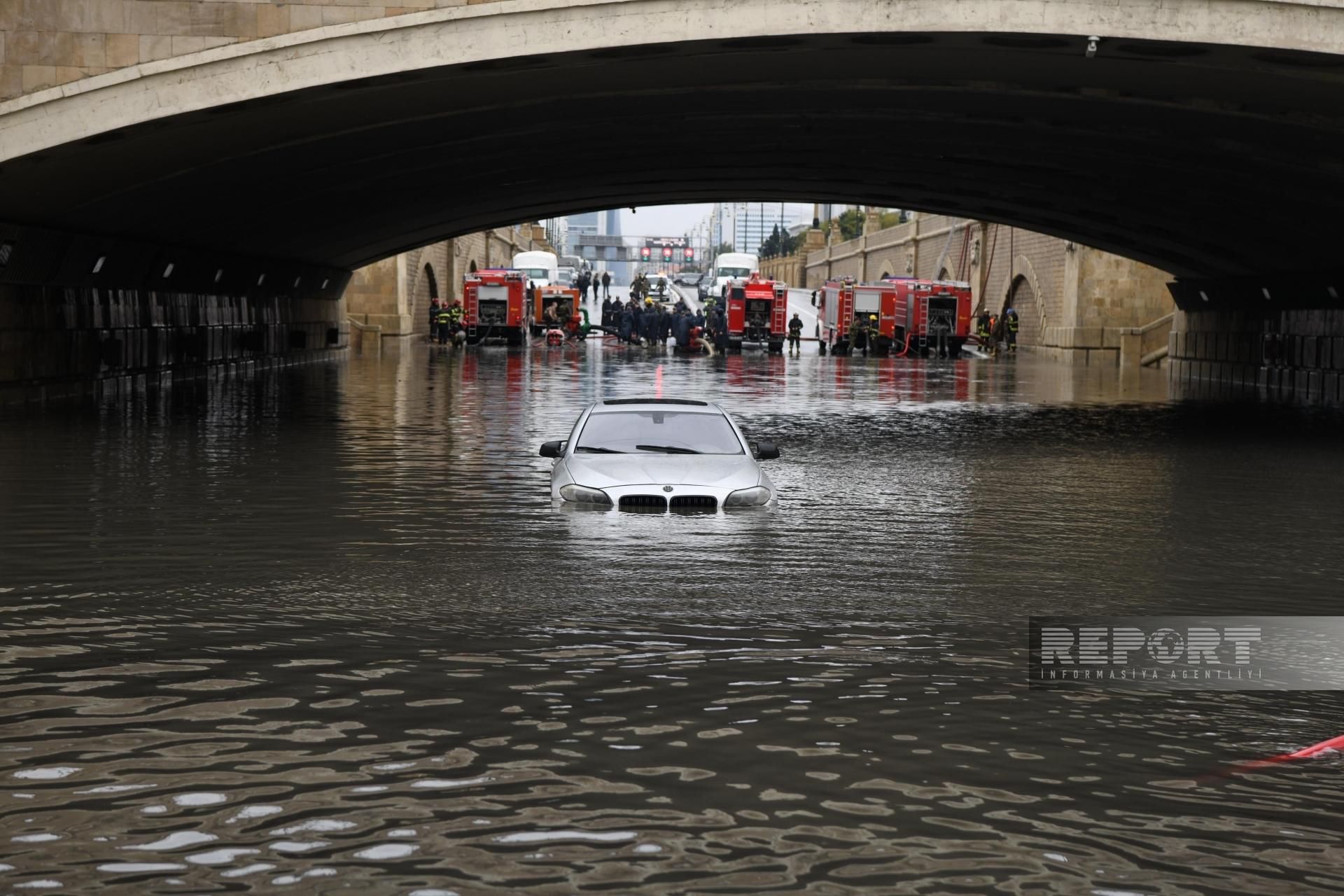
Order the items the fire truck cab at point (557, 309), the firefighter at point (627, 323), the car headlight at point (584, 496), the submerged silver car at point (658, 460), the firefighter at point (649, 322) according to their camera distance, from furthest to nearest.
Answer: the fire truck cab at point (557, 309)
the firefighter at point (627, 323)
the firefighter at point (649, 322)
the car headlight at point (584, 496)
the submerged silver car at point (658, 460)

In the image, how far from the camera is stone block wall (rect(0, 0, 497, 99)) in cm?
2209

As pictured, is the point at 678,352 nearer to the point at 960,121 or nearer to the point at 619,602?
the point at 960,121

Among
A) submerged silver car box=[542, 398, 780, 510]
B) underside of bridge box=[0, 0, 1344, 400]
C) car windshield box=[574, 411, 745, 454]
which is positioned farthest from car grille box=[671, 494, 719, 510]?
underside of bridge box=[0, 0, 1344, 400]

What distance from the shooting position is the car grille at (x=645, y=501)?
15.1m

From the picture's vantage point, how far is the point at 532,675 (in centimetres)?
870

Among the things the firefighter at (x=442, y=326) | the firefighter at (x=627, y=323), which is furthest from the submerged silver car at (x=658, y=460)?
the firefighter at (x=442, y=326)

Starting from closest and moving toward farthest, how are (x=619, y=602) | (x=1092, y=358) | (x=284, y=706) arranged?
(x=284, y=706) < (x=619, y=602) < (x=1092, y=358)

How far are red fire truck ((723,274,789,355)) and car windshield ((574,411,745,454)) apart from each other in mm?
51708

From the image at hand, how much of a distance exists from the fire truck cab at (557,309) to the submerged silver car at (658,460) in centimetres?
5739

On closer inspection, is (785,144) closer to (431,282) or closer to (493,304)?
(493,304)

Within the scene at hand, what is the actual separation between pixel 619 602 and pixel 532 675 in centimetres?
221

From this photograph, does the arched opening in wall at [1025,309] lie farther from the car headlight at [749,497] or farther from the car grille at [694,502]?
the car grille at [694,502]

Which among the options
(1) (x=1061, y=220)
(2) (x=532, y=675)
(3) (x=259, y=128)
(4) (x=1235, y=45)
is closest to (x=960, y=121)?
(4) (x=1235, y=45)

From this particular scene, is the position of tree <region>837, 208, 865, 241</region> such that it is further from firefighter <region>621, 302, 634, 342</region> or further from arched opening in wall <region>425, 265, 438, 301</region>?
firefighter <region>621, 302, 634, 342</region>
